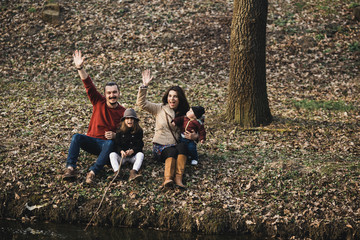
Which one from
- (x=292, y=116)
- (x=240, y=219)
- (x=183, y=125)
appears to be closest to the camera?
(x=240, y=219)

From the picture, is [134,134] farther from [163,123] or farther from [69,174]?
[69,174]

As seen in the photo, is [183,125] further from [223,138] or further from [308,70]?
[308,70]

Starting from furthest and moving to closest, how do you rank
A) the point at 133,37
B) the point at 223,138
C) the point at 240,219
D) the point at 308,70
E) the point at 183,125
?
the point at 133,37 → the point at 308,70 → the point at 223,138 → the point at 183,125 → the point at 240,219

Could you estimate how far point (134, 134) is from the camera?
636 centimetres

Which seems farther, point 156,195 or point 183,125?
point 183,125

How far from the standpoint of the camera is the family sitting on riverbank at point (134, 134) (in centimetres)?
618

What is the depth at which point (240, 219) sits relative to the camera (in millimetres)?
5641

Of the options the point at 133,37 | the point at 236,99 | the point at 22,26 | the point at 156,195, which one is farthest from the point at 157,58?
the point at 156,195

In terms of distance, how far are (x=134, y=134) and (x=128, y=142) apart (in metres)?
0.19

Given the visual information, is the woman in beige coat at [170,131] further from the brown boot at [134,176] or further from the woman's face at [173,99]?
the brown boot at [134,176]

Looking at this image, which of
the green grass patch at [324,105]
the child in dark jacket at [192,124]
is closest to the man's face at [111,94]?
the child in dark jacket at [192,124]

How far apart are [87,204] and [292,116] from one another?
5.90m

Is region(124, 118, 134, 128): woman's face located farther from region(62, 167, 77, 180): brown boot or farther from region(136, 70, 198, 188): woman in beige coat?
region(62, 167, 77, 180): brown boot

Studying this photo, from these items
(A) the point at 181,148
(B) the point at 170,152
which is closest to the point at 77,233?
(B) the point at 170,152
